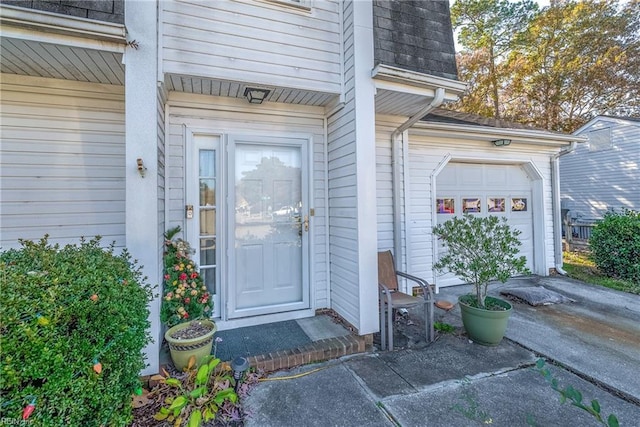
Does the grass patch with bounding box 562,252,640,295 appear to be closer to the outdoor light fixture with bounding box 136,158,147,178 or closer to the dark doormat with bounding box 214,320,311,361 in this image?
the dark doormat with bounding box 214,320,311,361

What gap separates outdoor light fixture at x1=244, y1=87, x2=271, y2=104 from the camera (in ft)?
9.87

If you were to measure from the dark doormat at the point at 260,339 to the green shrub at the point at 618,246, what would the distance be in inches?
243

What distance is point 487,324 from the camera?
2.90m

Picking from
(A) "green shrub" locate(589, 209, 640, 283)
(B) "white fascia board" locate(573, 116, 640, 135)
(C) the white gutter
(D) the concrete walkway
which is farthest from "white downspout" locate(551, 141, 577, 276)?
(B) "white fascia board" locate(573, 116, 640, 135)

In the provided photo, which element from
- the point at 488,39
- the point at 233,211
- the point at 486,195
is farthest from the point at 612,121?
the point at 233,211

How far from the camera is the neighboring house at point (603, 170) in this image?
9055 mm

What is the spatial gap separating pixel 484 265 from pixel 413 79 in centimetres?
210

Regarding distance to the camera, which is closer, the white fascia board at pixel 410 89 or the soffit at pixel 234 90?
the soffit at pixel 234 90

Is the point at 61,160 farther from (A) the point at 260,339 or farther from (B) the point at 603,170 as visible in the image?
(B) the point at 603,170

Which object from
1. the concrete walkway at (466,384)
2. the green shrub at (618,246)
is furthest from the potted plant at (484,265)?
the green shrub at (618,246)

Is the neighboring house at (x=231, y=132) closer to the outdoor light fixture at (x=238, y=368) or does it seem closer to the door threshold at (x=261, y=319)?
the door threshold at (x=261, y=319)

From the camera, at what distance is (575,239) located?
8.73 meters

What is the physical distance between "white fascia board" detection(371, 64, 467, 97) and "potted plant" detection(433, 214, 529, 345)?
1.56 meters

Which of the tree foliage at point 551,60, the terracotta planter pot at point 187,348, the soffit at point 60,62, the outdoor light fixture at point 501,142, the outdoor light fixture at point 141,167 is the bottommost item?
the terracotta planter pot at point 187,348
